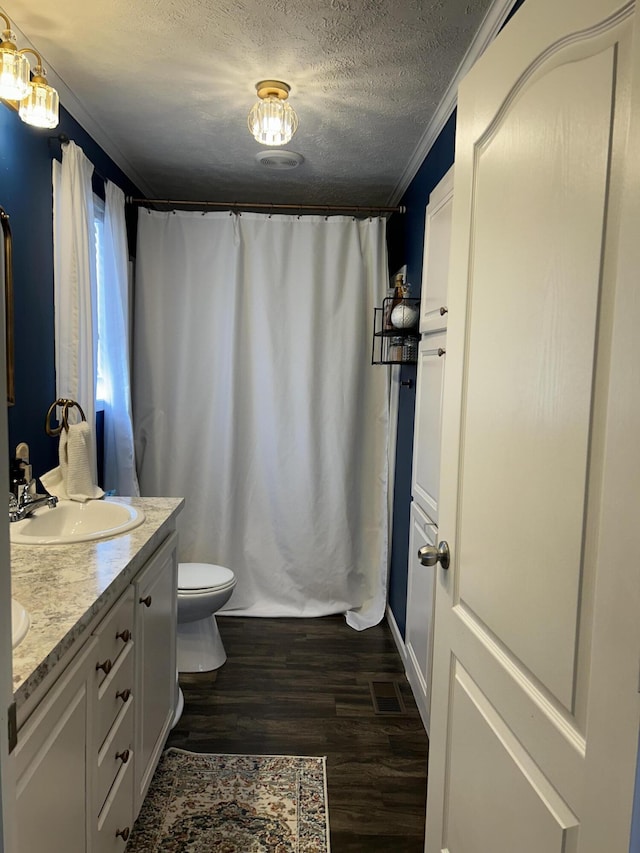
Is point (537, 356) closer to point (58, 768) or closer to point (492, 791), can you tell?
point (492, 791)

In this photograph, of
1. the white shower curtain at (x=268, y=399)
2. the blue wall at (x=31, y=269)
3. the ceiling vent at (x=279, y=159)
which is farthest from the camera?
the white shower curtain at (x=268, y=399)

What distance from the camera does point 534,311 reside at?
38.6 inches

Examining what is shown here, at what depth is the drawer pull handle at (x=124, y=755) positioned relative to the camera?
1.49 meters

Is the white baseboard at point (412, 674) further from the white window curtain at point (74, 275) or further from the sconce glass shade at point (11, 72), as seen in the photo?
the sconce glass shade at point (11, 72)

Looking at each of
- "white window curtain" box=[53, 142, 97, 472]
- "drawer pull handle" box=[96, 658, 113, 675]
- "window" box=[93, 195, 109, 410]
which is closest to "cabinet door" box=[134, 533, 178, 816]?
"drawer pull handle" box=[96, 658, 113, 675]

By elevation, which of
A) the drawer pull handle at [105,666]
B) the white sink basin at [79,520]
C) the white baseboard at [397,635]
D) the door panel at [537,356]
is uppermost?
the door panel at [537,356]

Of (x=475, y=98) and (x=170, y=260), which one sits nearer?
(x=475, y=98)

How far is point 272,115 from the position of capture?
2.11 m

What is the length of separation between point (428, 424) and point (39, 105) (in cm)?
168

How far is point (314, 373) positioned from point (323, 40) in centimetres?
166

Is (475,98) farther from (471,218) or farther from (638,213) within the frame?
(638,213)

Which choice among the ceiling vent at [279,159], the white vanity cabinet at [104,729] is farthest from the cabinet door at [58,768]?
the ceiling vent at [279,159]

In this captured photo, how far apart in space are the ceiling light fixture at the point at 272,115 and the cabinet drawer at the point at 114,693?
174 centimetres

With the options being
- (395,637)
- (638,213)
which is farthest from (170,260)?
(638,213)
